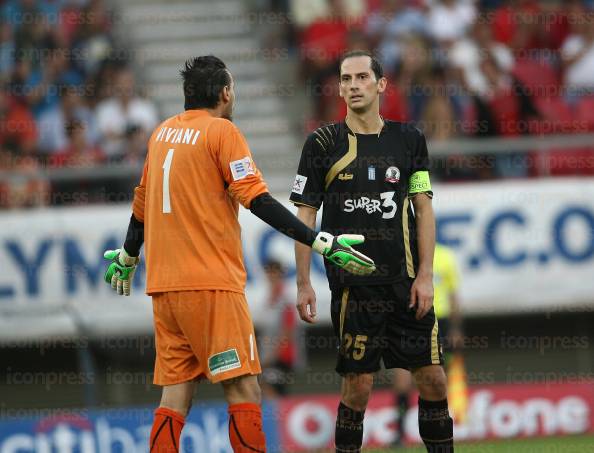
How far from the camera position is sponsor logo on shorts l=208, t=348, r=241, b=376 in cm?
627

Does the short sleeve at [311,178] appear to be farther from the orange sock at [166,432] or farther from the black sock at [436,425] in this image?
the orange sock at [166,432]

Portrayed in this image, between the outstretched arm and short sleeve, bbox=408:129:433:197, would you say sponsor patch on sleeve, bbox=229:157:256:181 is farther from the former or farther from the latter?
short sleeve, bbox=408:129:433:197

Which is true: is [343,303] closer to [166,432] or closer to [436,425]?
[436,425]

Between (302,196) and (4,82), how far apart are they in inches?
278

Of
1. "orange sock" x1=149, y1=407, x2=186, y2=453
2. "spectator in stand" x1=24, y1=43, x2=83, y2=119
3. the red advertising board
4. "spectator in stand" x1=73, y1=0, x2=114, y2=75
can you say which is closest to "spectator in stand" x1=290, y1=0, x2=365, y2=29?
"spectator in stand" x1=73, y1=0, x2=114, y2=75

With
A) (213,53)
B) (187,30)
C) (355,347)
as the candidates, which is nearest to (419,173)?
(355,347)

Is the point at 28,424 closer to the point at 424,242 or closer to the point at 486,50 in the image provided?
the point at 424,242

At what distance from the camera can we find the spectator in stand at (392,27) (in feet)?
45.4

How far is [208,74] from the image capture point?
6.46m

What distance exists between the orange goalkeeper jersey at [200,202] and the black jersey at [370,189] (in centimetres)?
74

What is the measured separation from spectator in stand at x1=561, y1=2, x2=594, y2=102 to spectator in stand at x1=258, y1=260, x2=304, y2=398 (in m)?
4.14

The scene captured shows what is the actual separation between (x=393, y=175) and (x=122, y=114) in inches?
263

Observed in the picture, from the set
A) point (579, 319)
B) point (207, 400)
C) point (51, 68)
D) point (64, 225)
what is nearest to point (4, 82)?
point (51, 68)

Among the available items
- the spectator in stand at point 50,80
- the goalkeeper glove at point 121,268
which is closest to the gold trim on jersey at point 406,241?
the goalkeeper glove at point 121,268
